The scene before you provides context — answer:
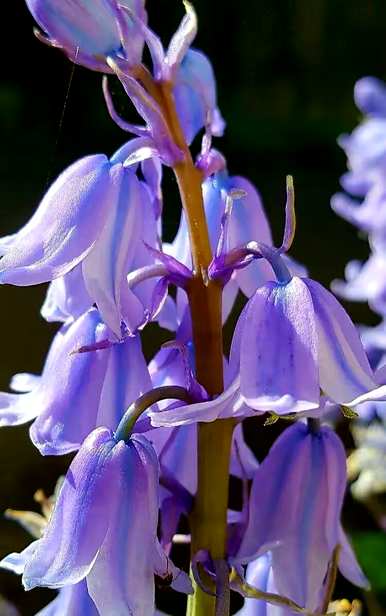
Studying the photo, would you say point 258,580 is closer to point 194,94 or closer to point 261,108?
point 194,94

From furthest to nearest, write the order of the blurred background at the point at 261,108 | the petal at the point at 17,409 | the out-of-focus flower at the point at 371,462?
the blurred background at the point at 261,108 → the out-of-focus flower at the point at 371,462 → the petal at the point at 17,409

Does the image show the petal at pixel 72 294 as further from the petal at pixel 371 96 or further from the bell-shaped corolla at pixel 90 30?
the petal at pixel 371 96

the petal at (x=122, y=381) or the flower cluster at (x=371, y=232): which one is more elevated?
the petal at (x=122, y=381)

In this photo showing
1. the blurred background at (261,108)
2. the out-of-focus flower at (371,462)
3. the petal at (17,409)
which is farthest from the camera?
the blurred background at (261,108)

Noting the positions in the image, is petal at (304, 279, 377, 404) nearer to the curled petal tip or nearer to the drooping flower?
the curled petal tip

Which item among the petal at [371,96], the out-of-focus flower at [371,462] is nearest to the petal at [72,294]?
the out-of-focus flower at [371,462]

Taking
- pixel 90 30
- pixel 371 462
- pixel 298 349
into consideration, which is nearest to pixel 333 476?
pixel 298 349
